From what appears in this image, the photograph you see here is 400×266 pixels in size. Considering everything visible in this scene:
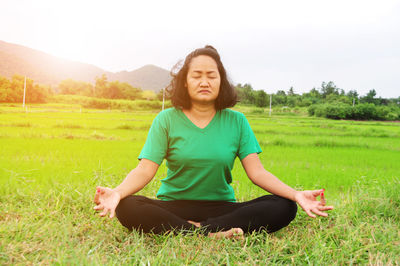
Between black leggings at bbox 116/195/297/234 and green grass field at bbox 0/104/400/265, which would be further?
black leggings at bbox 116/195/297/234

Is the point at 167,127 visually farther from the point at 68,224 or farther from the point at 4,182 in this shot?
the point at 4,182

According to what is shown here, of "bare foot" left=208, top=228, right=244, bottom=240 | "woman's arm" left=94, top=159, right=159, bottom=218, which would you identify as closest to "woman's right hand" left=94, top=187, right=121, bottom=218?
"woman's arm" left=94, top=159, right=159, bottom=218

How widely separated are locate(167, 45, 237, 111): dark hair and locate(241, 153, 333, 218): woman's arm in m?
0.44

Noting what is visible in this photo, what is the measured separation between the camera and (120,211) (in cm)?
222

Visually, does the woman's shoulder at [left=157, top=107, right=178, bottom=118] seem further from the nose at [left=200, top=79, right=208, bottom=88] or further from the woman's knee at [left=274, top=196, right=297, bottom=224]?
the woman's knee at [left=274, top=196, right=297, bottom=224]

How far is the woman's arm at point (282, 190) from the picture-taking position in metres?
2.07

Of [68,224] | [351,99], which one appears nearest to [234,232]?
[68,224]

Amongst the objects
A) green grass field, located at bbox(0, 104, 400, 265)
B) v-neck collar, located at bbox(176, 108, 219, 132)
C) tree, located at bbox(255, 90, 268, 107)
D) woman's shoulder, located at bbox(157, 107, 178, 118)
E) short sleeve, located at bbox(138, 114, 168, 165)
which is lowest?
green grass field, located at bbox(0, 104, 400, 265)

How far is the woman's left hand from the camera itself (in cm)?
206

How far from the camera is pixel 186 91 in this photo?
2467 millimetres

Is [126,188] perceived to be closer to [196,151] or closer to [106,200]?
[106,200]

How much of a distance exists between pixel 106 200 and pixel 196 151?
673 millimetres

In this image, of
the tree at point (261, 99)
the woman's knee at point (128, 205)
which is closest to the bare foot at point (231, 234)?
the woman's knee at point (128, 205)

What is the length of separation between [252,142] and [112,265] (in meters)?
1.32
